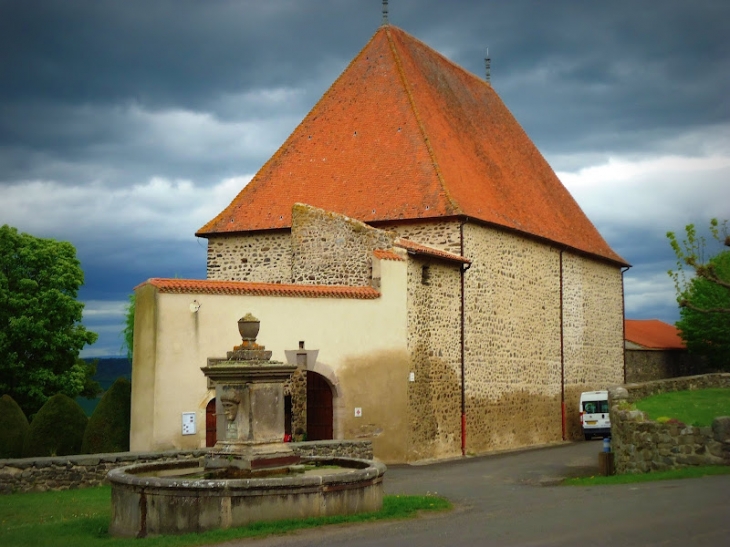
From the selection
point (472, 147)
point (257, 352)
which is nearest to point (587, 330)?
point (472, 147)

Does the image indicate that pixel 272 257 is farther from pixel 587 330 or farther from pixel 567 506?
pixel 567 506

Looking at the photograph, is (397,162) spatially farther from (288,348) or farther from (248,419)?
(248,419)

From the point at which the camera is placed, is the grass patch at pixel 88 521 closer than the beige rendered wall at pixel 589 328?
Yes

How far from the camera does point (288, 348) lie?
2102 centimetres

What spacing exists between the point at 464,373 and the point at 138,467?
489 inches

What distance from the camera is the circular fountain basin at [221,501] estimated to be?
11.6 meters

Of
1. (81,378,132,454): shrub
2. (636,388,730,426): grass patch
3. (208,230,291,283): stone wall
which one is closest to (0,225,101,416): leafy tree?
(208,230,291,283): stone wall

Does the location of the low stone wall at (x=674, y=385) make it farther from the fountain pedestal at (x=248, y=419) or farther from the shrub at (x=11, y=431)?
the shrub at (x=11, y=431)

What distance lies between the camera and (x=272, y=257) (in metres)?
27.0

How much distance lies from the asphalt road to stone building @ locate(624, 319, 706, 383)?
24.6 meters

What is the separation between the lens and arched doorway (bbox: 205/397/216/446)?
20.4 m

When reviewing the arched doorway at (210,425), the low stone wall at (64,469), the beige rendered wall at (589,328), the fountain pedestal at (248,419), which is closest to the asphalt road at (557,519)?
the fountain pedestal at (248,419)

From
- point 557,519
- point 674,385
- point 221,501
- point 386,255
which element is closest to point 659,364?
point 674,385

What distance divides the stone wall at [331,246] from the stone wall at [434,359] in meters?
1.14
